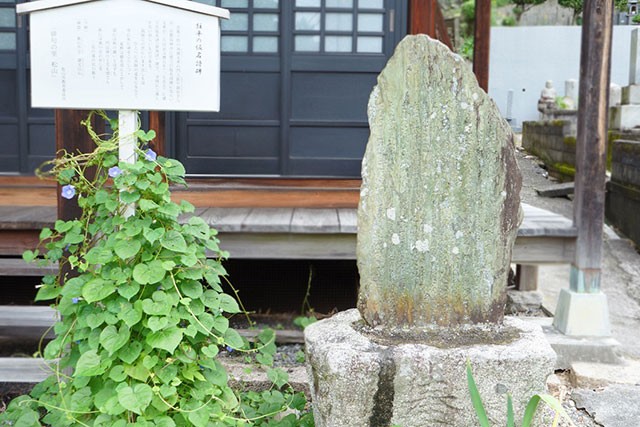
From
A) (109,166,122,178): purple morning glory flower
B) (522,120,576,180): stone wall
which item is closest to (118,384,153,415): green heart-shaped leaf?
(109,166,122,178): purple morning glory flower

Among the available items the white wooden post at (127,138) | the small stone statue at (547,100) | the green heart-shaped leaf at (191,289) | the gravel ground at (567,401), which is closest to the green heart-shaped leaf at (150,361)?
the green heart-shaped leaf at (191,289)

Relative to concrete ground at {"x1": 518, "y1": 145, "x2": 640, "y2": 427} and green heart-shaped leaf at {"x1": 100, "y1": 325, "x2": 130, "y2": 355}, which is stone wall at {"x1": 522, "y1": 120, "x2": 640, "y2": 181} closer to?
concrete ground at {"x1": 518, "y1": 145, "x2": 640, "y2": 427}

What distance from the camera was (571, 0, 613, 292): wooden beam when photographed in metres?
3.96

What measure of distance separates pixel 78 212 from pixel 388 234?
161cm

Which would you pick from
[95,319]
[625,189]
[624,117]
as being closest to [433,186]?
[95,319]

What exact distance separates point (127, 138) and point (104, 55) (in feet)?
1.10

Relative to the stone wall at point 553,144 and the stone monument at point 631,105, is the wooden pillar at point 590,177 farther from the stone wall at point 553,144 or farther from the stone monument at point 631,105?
the stone monument at point 631,105

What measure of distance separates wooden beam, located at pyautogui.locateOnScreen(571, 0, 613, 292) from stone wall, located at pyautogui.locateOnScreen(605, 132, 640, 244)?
359 centimetres

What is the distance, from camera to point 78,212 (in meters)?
3.33

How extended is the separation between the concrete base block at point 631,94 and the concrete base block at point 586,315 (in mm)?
3727

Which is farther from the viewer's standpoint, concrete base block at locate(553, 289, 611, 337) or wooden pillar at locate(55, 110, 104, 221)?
concrete base block at locate(553, 289, 611, 337)

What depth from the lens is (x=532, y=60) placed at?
4.45 meters

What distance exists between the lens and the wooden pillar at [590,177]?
13.0ft

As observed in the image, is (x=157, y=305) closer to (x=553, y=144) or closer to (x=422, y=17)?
(x=553, y=144)
